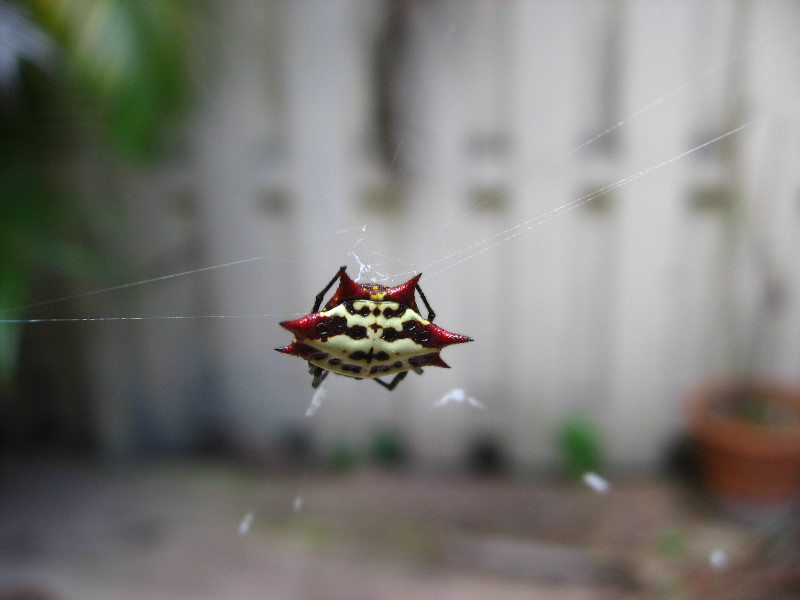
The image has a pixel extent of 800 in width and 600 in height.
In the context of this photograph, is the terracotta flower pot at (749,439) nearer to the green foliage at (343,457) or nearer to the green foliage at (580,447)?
the green foliage at (580,447)

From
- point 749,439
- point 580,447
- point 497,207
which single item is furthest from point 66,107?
point 749,439

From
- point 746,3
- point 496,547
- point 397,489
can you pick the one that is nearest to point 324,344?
point 496,547

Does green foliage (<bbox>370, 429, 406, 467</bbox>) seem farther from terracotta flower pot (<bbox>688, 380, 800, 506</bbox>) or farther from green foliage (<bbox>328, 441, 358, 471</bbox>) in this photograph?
terracotta flower pot (<bbox>688, 380, 800, 506</bbox>)

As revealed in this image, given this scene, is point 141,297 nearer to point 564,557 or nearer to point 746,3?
point 564,557

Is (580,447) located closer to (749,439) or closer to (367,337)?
(749,439)

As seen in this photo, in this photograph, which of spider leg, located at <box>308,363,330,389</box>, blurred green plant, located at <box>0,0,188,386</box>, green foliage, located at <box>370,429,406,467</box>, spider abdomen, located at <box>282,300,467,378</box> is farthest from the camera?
green foliage, located at <box>370,429,406,467</box>

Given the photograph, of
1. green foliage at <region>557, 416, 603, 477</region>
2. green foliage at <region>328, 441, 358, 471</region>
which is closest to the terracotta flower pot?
green foliage at <region>557, 416, 603, 477</region>
